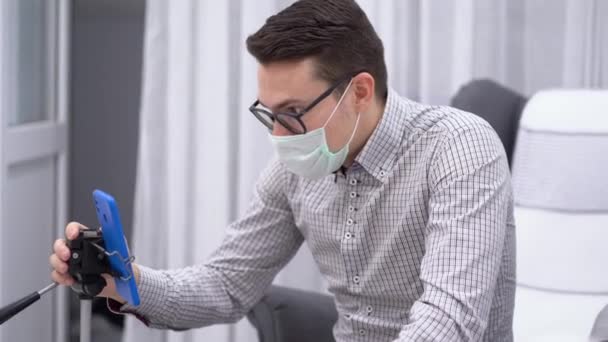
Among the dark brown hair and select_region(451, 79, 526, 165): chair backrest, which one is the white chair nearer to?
select_region(451, 79, 526, 165): chair backrest

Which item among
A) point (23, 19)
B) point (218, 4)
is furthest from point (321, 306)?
point (23, 19)

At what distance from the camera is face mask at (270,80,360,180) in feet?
4.31

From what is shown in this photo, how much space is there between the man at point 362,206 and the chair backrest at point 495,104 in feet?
1.78

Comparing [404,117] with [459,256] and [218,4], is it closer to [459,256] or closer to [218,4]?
[459,256]

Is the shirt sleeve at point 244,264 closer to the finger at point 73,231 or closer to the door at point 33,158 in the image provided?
the finger at point 73,231

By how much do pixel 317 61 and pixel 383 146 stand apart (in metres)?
0.20

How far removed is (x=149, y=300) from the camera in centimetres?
142

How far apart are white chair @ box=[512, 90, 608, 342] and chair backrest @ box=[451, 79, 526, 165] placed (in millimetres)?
97

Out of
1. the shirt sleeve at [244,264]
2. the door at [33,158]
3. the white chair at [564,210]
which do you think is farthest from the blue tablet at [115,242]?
the door at [33,158]

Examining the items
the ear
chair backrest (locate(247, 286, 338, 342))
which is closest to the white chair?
chair backrest (locate(247, 286, 338, 342))

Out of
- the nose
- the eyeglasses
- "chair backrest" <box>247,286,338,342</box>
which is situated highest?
the eyeglasses

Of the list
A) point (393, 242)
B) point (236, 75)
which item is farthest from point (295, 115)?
point (236, 75)

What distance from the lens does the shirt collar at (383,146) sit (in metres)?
1.37

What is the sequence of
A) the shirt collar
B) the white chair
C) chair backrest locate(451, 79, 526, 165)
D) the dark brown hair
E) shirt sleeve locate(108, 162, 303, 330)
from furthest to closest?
chair backrest locate(451, 79, 526, 165)
the white chair
shirt sleeve locate(108, 162, 303, 330)
the shirt collar
the dark brown hair
